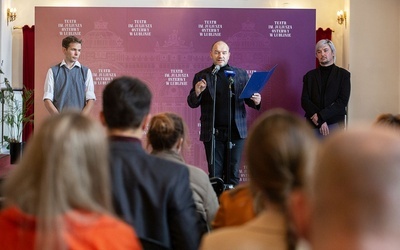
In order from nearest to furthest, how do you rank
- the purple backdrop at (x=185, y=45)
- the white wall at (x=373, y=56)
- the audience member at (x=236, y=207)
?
the audience member at (x=236, y=207) → the purple backdrop at (x=185, y=45) → the white wall at (x=373, y=56)

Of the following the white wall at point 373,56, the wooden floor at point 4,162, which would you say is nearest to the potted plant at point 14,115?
the wooden floor at point 4,162

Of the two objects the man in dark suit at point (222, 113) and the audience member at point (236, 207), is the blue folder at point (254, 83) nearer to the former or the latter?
the man in dark suit at point (222, 113)

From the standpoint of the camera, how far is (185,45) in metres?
7.95

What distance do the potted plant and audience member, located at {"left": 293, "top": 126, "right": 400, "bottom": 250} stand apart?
6.84 metres

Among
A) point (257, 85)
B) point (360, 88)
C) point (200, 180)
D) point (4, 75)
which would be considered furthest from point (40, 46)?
point (200, 180)

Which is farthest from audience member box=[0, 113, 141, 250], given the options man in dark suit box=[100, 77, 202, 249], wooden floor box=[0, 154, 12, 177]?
wooden floor box=[0, 154, 12, 177]

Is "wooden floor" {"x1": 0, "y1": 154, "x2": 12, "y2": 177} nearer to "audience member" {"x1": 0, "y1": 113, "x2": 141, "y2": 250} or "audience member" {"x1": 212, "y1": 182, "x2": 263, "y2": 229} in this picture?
"audience member" {"x1": 212, "y1": 182, "x2": 263, "y2": 229}

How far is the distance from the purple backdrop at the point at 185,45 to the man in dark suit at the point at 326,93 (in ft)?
1.64

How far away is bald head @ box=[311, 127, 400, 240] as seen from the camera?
0.75m

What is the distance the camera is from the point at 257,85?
6188 millimetres

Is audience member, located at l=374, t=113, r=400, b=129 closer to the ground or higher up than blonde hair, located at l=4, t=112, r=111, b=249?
higher up

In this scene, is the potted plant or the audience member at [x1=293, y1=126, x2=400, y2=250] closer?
the audience member at [x1=293, y1=126, x2=400, y2=250]

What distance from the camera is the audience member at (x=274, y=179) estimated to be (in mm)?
1472

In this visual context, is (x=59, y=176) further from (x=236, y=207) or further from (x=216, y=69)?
(x=216, y=69)
